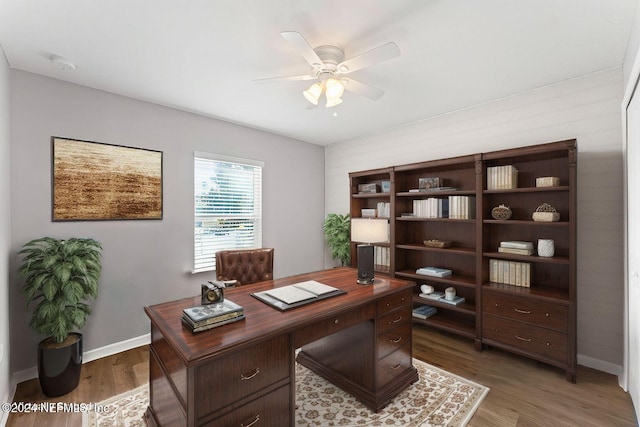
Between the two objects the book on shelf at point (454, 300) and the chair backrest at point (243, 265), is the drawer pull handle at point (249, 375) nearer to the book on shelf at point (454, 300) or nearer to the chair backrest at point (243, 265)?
the chair backrest at point (243, 265)

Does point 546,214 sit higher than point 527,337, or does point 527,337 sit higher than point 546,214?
point 546,214

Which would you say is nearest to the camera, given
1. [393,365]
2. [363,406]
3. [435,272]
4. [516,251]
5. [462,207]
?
[363,406]

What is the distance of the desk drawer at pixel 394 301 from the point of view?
2049 mm

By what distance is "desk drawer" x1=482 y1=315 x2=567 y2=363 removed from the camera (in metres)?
2.41

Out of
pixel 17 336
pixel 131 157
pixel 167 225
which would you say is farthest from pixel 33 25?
pixel 17 336

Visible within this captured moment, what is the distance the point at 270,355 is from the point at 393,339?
1067 millimetres

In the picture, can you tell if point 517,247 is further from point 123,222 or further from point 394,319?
point 123,222

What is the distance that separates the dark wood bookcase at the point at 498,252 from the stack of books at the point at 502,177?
5 cm

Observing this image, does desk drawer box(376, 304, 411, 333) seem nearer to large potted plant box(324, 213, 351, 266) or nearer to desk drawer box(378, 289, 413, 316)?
desk drawer box(378, 289, 413, 316)

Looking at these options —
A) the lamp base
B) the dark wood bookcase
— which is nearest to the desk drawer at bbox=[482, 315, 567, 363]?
the dark wood bookcase

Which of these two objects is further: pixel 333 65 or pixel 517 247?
pixel 517 247

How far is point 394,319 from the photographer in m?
2.15

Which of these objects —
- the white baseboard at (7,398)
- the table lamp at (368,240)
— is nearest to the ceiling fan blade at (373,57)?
the table lamp at (368,240)

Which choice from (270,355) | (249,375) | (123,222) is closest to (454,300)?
(270,355)
